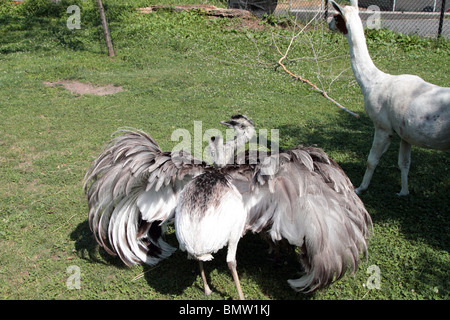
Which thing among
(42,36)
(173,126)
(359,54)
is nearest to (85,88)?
(173,126)

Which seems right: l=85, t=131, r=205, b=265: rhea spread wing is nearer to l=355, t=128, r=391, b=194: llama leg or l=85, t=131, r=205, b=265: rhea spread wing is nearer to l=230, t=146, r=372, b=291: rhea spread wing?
l=230, t=146, r=372, b=291: rhea spread wing

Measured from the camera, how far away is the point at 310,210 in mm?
3520

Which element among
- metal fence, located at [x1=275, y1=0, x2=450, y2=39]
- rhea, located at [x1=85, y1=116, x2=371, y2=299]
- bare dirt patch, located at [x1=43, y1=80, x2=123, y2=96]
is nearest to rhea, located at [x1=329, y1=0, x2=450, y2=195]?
rhea, located at [x1=85, y1=116, x2=371, y2=299]

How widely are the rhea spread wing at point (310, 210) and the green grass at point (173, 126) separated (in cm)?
64

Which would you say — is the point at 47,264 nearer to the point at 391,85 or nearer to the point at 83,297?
Result: the point at 83,297

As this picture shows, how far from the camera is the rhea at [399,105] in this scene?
451 centimetres

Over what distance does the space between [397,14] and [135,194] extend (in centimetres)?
1295

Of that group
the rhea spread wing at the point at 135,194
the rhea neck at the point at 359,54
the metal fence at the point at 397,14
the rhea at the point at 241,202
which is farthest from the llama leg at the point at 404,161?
the metal fence at the point at 397,14

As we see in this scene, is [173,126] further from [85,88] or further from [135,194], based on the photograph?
[135,194]

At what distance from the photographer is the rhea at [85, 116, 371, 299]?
341 cm

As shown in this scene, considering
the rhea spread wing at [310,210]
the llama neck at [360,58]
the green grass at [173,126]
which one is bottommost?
the green grass at [173,126]

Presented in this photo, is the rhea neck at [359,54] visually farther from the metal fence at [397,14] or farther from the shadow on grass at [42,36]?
the shadow on grass at [42,36]

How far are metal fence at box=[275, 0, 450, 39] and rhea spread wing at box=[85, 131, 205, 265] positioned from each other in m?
9.20
